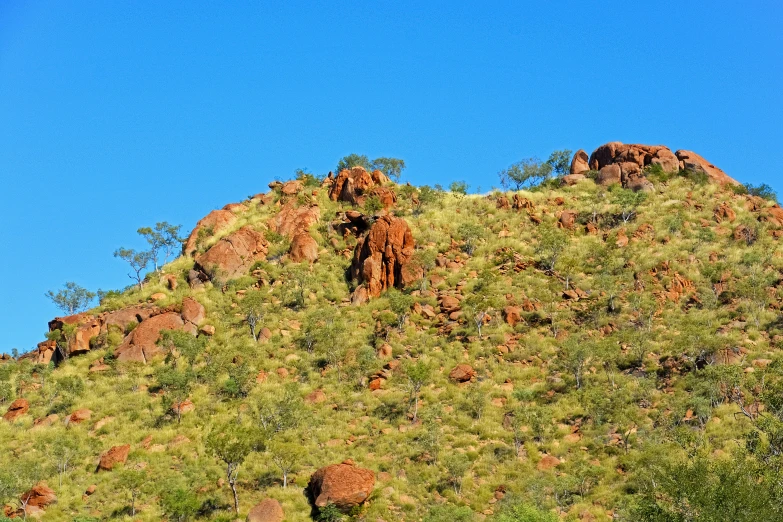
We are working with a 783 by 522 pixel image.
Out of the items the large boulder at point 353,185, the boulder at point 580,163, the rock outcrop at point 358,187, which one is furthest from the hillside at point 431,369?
the boulder at point 580,163

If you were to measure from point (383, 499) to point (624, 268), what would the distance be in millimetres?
28684

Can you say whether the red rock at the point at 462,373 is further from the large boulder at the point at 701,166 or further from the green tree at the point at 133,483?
the large boulder at the point at 701,166

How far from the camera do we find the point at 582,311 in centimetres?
5069

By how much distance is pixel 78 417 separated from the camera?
4397cm

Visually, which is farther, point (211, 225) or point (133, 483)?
point (211, 225)

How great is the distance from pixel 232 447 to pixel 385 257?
25.5 m

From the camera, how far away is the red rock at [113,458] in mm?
38562

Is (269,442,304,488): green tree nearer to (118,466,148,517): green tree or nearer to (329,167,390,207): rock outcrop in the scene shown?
(118,466,148,517): green tree

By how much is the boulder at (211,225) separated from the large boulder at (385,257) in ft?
50.2

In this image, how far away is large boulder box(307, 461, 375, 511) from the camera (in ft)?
110

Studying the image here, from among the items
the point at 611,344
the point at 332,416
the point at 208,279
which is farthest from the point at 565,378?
the point at 208,279

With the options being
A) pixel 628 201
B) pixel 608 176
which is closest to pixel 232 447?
pixel 628 201

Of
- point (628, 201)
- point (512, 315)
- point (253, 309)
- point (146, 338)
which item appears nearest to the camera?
point (512, 315)

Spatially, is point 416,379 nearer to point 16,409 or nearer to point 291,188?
point 16,409
